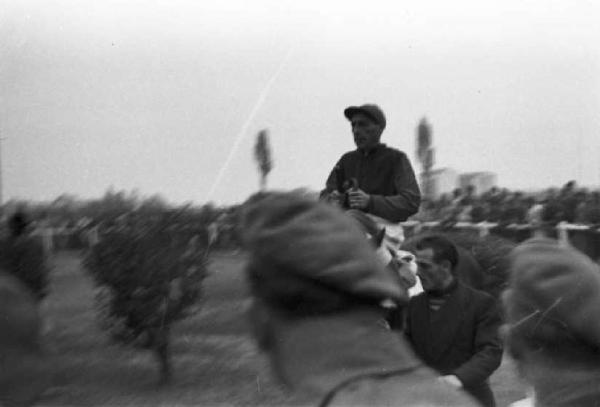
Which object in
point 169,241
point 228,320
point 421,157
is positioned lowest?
point 228,320

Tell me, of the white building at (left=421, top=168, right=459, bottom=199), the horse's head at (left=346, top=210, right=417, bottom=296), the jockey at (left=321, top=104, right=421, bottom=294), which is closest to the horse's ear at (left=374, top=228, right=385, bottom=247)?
the horse's head at (left=346, top=210, right=417, bottom=296)

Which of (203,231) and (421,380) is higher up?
(421,380)

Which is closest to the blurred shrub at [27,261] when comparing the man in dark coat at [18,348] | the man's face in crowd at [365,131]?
the man's face in crowd at [365,131]

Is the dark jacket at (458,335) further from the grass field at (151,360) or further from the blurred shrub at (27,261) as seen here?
the blurred shrub at (27,261)

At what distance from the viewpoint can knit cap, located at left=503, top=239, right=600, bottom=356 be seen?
2020 millimetres

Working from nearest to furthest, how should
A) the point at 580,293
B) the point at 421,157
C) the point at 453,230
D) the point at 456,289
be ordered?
the point at 580,293 → the point at 456,289 → the point at 421,157 → the point at 453,230

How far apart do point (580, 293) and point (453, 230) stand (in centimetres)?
593

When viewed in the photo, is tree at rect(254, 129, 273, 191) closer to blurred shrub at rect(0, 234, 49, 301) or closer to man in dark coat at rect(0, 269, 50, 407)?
man in dark coat at rect(0, 269, 50, 407)

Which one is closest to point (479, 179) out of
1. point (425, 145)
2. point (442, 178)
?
point (442, 178)

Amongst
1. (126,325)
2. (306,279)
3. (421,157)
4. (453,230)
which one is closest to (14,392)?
(306,279)

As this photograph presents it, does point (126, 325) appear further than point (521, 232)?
No

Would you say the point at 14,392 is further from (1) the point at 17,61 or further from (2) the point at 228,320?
(2) the point at 228,320

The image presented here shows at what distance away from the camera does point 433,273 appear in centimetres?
375

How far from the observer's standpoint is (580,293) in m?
2.05
